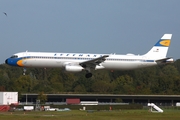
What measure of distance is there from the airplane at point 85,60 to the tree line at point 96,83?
213ft

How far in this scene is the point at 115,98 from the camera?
13525 centimetres

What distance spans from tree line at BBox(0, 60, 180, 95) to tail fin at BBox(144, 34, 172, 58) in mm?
61675

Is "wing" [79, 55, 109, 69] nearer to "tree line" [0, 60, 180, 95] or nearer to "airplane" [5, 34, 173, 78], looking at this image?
"airplane" [5, 34, 173, 78]

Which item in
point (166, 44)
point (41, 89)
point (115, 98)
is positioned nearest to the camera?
point (166, 44)

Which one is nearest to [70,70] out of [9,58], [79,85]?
[9,58]

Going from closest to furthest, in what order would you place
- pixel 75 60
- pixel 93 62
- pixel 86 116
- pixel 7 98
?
pixel 86 116 < pixel 93 62 < pixel 75 60 < pixel 7 98

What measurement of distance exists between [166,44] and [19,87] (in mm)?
74224

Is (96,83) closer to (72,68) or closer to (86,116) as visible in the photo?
(72,68)

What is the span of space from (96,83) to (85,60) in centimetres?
8784

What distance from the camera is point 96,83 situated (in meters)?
162

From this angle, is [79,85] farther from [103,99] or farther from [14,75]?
[14,75]

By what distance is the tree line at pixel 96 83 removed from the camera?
490ft

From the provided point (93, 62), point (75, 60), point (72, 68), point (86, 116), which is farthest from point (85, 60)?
point (86, 116)

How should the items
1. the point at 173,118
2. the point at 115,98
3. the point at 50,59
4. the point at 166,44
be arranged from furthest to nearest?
the point at 115,98 → the point at 166,44 → the point at 50,59 → the point at 173,118
